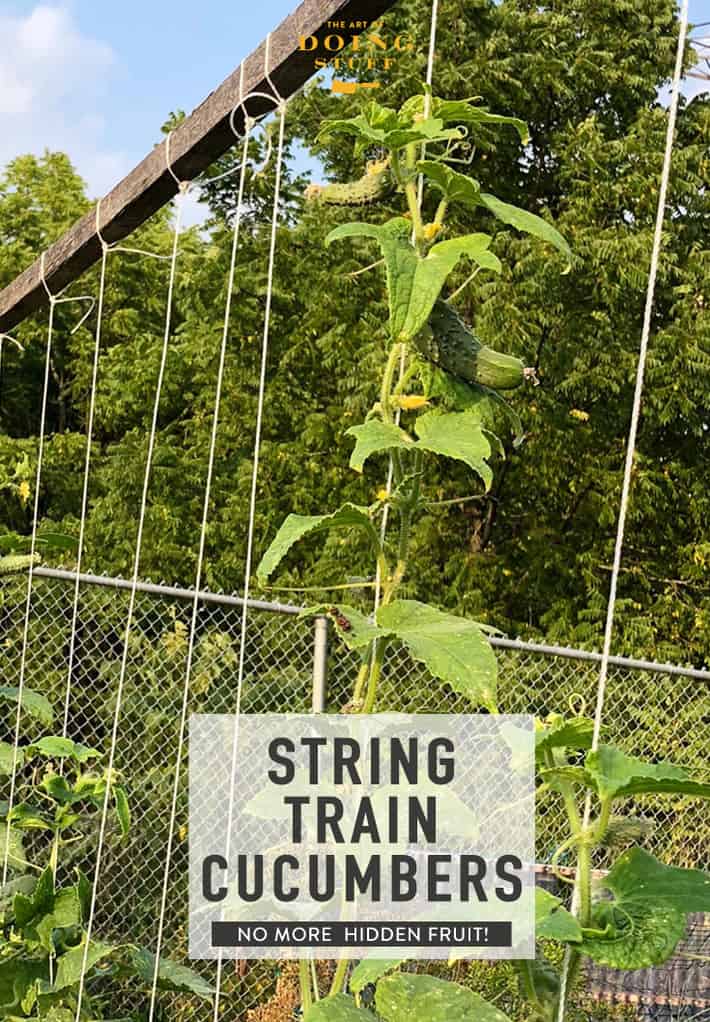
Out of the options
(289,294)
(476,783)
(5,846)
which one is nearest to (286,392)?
(289,294)

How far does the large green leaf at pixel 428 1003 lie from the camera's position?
108 centimetres

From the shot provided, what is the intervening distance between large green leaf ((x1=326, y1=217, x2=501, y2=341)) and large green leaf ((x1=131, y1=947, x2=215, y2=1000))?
1.02m

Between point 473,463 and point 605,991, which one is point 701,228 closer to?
point 605,991

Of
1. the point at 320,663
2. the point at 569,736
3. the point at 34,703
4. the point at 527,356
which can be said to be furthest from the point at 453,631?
the point at 527,356

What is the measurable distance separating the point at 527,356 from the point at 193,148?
6254 millimetres

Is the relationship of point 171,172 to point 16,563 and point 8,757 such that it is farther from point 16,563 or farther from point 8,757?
point 8,757

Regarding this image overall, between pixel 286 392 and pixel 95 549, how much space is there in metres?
1.76

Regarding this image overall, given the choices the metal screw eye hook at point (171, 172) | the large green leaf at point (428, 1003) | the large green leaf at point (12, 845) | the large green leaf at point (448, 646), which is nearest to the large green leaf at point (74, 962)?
the large green leaf at point (12, 845)

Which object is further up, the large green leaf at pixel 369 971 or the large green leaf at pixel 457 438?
the large green leaf at pixel 457 438

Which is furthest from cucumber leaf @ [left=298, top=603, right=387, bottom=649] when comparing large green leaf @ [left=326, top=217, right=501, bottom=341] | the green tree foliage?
the green tree foliage

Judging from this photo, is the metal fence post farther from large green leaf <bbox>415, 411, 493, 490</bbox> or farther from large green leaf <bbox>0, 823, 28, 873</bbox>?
large green leaf <bbox>415, 411, 493, 490</bbox>

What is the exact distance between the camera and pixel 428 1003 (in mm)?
1084

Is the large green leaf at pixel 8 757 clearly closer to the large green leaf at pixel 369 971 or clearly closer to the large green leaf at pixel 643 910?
the large green leaf at pixel 369 971

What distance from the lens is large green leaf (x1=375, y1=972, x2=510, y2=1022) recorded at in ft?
3.53
